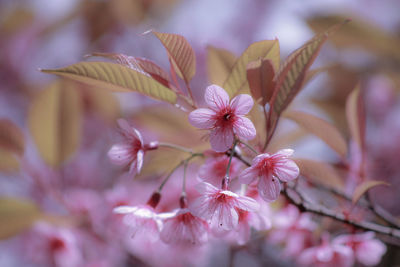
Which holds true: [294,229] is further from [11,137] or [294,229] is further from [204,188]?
[11,137]

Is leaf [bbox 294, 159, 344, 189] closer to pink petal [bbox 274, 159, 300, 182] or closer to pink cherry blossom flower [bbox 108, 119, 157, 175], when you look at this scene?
pink petal [bbox 274, 159, 300, 182]

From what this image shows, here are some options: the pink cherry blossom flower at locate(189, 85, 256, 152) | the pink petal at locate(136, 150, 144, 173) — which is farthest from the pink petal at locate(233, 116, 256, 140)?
the pink petal at locate(136, 150, 144, 173)

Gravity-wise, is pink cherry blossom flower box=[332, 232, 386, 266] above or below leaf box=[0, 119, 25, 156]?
below

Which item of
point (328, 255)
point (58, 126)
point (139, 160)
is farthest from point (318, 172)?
point (58, 126)

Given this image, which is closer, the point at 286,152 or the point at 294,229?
the point at 286,152

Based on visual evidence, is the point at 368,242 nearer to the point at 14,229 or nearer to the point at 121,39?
the point at 14,229

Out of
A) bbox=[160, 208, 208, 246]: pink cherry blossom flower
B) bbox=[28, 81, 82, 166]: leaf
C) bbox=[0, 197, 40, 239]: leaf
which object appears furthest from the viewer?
bbox=[28, 81, 82, 166]: leaf
